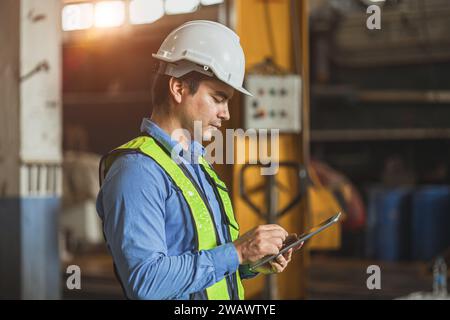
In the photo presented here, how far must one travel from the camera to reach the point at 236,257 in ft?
6.88

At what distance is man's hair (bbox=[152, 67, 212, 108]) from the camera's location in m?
2.16

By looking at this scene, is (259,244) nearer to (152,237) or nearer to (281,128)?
(152,237)

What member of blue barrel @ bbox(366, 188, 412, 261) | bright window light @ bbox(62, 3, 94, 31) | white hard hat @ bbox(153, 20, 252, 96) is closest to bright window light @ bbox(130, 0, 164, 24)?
bright window light @ bbox(62, 3, 94, 31)

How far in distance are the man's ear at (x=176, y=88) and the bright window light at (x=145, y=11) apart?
327 inches

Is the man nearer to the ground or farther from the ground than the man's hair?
nearer to the ground

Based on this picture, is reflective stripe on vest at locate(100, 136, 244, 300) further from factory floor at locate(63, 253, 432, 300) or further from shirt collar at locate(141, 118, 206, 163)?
factory floor at locate(63, 253, 432, 300)

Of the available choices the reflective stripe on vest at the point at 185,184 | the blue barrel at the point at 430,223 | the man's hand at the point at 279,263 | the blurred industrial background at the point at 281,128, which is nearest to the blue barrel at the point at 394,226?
the blurred industrial background at the point at 281,128

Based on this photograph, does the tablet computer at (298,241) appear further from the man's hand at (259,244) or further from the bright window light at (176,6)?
the bright window light at (176,6)

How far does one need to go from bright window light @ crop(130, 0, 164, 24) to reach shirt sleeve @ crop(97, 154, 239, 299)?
333 inches

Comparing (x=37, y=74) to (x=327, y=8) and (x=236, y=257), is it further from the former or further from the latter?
(x=327, y=8)
